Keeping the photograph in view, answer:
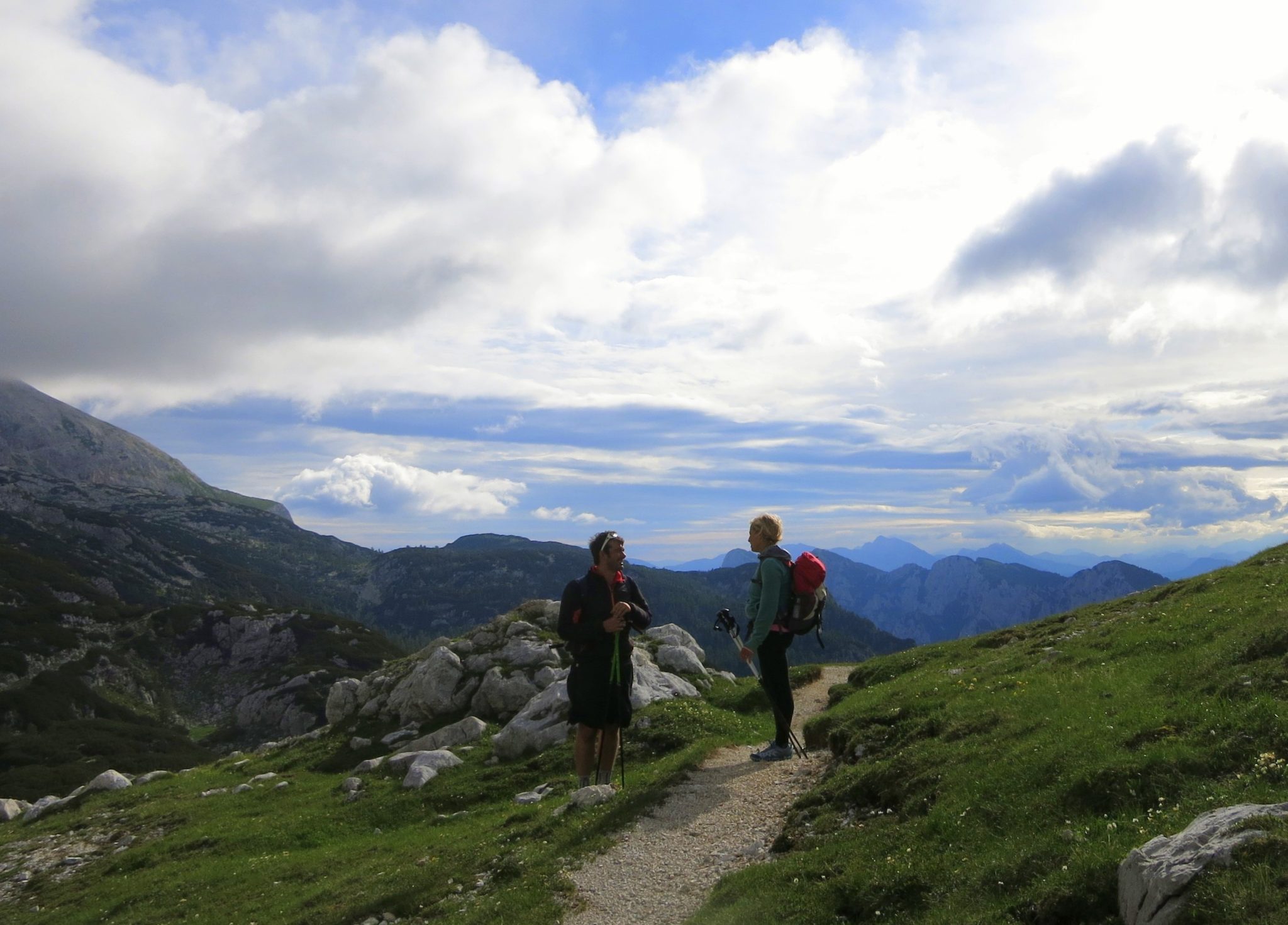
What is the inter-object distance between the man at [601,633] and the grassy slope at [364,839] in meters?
2.07

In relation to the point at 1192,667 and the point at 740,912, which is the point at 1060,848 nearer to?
the point at 740,912

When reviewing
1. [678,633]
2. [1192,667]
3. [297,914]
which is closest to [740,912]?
[1192,667]

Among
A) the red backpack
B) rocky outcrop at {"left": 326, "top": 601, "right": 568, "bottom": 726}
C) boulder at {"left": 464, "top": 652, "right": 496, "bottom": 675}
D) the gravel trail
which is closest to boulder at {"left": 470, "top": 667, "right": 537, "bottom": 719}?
rocky outcrop at {"left": 326, "top": 601, "right": 568, "bottom": 726}

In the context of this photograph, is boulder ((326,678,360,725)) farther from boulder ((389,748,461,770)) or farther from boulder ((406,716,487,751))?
boulder ((389,748,461,770))

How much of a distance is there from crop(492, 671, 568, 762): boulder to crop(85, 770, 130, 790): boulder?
24.2m

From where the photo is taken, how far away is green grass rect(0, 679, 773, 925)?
1494 cm

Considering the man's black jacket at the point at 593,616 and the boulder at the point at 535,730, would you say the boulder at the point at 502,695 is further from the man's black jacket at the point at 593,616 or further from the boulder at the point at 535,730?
the man's black jacket at the point at 593,616

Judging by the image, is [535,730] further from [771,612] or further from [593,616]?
[771,612]

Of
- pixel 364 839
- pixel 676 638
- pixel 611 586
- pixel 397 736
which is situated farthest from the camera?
pixel 676 638

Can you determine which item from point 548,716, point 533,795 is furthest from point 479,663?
point 533,795

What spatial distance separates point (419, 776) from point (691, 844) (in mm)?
17416

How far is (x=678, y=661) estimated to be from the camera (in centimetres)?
3884

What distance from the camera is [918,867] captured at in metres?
10.2

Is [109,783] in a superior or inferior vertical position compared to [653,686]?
inferior
